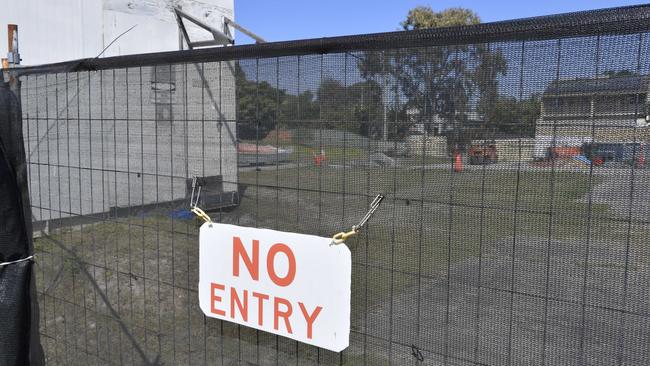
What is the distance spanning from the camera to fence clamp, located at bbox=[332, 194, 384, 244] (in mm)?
2264

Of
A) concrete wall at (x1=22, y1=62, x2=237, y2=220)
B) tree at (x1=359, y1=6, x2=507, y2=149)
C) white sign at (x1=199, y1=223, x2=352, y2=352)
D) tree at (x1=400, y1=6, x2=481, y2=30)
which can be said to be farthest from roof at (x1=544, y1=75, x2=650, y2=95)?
tree at (x1=400, y1=6, x2=481, y2=30)

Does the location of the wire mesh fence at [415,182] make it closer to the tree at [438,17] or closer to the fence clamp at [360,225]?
the fence clamp at [360,225]

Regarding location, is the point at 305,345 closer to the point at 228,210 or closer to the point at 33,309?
the point at 228,210

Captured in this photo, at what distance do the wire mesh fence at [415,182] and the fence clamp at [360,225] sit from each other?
0.03 m

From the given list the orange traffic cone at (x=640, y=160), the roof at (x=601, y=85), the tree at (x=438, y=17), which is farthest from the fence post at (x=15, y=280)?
the tree at (x=438, y=17)

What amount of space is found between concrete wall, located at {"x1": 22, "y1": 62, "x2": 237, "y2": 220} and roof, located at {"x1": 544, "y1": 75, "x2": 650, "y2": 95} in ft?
4.87

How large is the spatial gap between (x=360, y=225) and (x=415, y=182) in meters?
A: 0.30

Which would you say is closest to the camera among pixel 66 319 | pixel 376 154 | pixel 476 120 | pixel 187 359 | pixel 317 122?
pixel 476 120

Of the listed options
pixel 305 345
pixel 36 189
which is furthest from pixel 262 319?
pixel 36 189

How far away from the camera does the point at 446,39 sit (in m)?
2.10

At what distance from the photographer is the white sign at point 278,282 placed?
2344 millimetres

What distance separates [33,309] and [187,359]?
0.99m

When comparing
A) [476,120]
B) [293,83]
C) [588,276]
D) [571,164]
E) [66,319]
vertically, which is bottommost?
[66,319]

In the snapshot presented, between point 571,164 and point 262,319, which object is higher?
point 571,164
